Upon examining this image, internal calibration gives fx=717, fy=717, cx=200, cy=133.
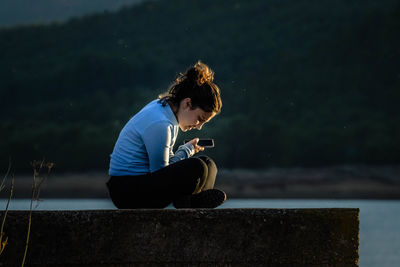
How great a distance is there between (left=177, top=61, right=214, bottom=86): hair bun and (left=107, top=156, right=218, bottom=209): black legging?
577 mm

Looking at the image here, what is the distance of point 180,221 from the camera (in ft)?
13.2

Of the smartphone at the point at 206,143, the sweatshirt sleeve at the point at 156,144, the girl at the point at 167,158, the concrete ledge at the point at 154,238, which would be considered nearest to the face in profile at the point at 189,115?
the girl at the point at 167,158

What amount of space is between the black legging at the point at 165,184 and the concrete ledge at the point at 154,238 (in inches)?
20.1

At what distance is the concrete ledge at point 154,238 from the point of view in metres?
4.02

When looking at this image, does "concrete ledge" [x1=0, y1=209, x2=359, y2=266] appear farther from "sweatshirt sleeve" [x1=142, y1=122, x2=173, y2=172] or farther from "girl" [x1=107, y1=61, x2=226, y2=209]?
"sweatshirt sleeve" [x1=142, y1=122, x2=173, y2=172]

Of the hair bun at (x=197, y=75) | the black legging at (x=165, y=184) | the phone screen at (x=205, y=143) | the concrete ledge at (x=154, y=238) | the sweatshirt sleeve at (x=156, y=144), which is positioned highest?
the hair bun at (x=197, y=75)

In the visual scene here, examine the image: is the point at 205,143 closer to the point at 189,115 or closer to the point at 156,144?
the point at 189,115

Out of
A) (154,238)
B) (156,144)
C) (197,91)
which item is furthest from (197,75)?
(154,238)

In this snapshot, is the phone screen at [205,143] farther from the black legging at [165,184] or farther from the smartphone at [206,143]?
the black legging at [165,184]

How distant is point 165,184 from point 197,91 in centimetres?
74

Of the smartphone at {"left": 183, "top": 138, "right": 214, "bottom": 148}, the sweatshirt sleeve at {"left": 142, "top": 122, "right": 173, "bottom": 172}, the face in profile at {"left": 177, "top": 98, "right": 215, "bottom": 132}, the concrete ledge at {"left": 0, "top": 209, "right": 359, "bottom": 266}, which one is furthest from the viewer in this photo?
the smartphone at {"left": 183, "top": 138, "right": 214, "bottom": 148}

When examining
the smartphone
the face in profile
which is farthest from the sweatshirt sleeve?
the smartphone

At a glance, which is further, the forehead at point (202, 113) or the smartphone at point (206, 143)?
the smartphone at point (206, 143)

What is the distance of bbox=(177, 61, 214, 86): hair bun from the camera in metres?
4.96
